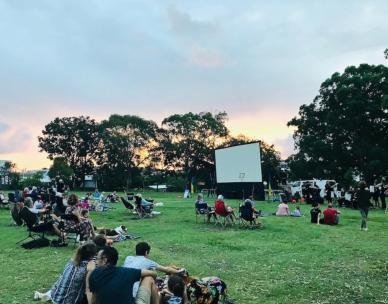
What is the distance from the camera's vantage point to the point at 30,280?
8945mm

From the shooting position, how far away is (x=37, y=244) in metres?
13.0

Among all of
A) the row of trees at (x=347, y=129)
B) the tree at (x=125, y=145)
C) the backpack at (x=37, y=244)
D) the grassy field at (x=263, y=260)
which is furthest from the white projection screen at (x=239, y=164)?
the tree at (x=125, y=145)

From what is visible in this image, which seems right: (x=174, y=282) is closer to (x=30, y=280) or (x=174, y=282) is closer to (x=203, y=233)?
(x=30, y=280)

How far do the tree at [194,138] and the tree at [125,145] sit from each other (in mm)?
3232

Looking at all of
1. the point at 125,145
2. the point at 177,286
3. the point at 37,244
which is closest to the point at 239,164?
the point at 37,244

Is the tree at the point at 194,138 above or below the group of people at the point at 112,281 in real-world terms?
above

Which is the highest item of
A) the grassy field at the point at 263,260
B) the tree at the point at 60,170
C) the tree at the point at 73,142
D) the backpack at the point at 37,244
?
the tree at the point at 73,142

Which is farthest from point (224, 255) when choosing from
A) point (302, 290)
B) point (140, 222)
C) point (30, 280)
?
point (140, 222)

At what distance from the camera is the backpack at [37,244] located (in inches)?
505

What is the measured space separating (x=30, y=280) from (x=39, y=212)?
294 inches

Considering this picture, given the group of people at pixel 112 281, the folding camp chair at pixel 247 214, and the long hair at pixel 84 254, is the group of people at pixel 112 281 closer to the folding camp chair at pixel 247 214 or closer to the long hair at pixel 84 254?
the long hair at pixel 84 254

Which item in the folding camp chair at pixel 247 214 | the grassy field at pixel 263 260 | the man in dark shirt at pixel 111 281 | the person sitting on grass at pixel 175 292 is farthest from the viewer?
the folding camp chair at pixel 247 214

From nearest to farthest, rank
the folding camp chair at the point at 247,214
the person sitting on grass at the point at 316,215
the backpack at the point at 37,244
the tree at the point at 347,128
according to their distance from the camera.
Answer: the backpack at the point at 37,244 < the folding camp chair at the point at 247,214 < the person sitting on grass at the point at 316,215 < the tree at the point at 347,128

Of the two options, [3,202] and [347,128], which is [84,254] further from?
[347,128]
